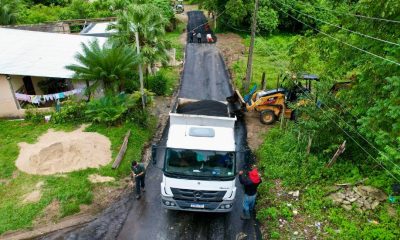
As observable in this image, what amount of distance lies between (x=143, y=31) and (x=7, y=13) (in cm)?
1920

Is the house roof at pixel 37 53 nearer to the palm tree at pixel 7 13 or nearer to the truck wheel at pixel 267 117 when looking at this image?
the palm tree at pixel 7 13

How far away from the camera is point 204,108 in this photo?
14.0 m

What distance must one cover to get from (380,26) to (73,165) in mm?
13560

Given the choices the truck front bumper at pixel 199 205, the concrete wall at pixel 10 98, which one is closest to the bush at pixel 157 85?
the concrete wall at pixel 10 98

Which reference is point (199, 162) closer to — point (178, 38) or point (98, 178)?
point (98, 178)

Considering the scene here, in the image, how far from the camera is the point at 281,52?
30500mm

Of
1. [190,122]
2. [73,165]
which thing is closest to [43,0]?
[73,165]

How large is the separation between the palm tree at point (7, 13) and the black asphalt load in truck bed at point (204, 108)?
78.8 feet

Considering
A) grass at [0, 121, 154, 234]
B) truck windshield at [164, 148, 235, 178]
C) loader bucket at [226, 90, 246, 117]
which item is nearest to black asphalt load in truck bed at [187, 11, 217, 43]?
loader bucket at [226, 90, 246, 117]

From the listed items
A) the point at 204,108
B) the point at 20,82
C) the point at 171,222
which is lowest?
the point at 171,222

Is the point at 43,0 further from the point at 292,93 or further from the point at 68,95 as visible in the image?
the point at 292,93

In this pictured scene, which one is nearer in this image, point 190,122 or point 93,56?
point 190,122

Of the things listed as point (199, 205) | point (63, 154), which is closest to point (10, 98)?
point (63, 154)

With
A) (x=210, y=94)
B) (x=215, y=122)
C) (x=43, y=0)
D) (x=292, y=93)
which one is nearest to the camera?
(x=215, y=122)
